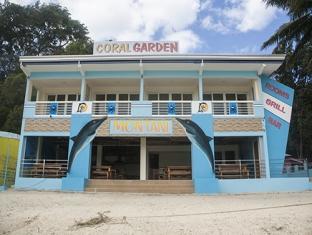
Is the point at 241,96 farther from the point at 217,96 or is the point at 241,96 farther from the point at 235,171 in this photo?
the point at 235,171

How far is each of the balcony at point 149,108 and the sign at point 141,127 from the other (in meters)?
0.44

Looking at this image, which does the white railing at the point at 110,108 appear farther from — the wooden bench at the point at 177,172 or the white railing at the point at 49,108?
the wooden bench at the point at 177,172

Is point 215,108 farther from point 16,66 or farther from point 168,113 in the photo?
point 16,66

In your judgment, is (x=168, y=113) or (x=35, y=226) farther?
(x=168, y=113)

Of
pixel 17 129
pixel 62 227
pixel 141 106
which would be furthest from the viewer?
pixel 17 129

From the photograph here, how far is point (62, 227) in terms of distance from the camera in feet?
26.0

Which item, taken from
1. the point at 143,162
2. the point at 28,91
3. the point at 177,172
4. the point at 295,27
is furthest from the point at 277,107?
the point at 28,91

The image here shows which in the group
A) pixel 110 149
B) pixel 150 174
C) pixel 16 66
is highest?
pixel 16 66

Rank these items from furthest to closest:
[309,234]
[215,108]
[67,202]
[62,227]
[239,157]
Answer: [239,157] < [215,108] < [67,202] < [62,227] < [309,234]

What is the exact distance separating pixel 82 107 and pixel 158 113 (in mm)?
3787

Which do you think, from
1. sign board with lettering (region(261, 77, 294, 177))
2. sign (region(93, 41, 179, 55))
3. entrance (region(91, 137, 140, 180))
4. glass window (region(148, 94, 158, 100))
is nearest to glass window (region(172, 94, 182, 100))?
glass window (region(148, 94, 158, 100))

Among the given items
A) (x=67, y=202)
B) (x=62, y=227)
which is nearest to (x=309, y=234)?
(x=62, y=227)

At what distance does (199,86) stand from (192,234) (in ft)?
37.3

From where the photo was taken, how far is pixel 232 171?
16.3 m
